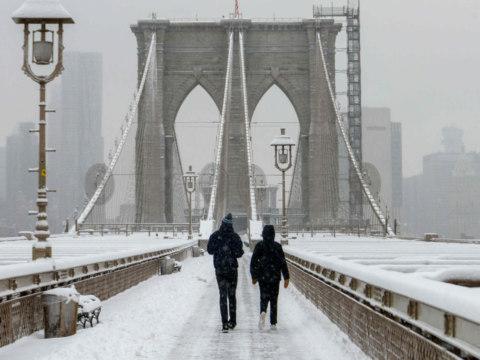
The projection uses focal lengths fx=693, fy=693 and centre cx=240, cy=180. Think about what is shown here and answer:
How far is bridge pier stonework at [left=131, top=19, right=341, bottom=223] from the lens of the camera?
189 ft

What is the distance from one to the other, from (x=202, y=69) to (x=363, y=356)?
54.0 meters

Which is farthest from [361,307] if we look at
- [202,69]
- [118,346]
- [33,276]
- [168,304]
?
[202,69]

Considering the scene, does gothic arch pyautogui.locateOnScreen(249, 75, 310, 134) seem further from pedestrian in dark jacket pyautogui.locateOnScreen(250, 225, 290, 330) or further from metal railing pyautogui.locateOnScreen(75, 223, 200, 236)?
pedestrian in dark jacket pyautogui.locateOnScreen(250, 225, 290, 330)

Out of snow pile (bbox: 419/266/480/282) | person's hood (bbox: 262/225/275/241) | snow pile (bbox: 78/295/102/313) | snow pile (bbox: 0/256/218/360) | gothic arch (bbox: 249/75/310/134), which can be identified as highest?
gothic arch (bbox: 249/75/310/134)

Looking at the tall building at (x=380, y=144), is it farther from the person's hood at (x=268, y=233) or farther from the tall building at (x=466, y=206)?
the person's hood at (x=268, y=233)

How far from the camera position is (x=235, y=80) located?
193 ft

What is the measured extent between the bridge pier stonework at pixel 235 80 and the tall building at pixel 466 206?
8338 centimetres

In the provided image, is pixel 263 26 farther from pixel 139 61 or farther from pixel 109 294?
pixel 109 294

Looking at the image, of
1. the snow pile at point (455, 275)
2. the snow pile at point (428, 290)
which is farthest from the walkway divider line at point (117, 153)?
the snow pile at point (455, 275)

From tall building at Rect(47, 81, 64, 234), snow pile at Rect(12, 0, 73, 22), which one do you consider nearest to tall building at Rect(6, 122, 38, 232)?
tall building at Rect(47, 81, 64, 234)

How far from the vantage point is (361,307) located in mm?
7078

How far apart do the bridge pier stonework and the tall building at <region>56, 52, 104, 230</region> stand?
48297mm

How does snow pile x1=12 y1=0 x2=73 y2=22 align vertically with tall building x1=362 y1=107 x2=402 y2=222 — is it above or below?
below

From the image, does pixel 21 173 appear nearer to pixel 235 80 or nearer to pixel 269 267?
pixel 235 80
